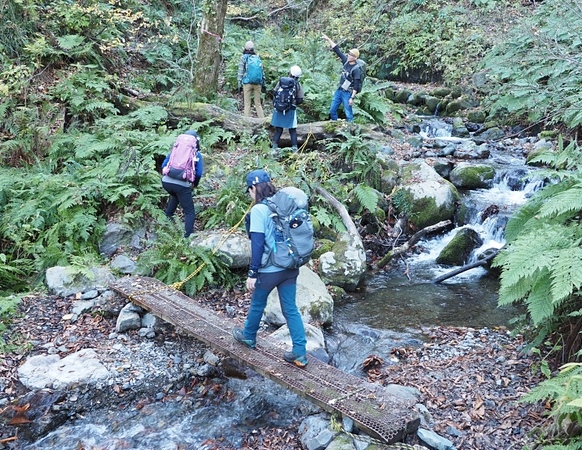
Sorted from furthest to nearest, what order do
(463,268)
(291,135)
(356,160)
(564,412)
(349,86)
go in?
(349,86)
(291,135)
(356,160)
(463,268)
(564,412)

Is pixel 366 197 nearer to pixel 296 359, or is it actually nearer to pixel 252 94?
pixel 252 94

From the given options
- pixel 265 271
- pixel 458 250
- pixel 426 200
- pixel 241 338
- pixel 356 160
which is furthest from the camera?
pixel 356 160

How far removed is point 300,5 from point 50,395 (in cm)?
2017

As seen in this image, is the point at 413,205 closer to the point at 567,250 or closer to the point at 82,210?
the point at 567,250

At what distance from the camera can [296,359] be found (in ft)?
17.0

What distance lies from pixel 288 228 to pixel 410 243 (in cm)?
529

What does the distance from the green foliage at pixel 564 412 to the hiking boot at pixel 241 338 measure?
2.75 meters

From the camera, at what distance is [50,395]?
16.8ft

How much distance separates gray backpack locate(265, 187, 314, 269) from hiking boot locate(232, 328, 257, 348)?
115cm

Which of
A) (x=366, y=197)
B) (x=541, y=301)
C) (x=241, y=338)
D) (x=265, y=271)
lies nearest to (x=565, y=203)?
(x=541, y=301)

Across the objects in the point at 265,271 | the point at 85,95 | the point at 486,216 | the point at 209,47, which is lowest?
the point at 486,216

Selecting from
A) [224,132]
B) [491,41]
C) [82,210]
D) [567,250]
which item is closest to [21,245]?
[82,210]

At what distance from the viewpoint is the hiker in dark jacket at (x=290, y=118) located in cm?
1024

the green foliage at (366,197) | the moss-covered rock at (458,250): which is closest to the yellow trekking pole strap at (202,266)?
the green foliage at (366,197)
